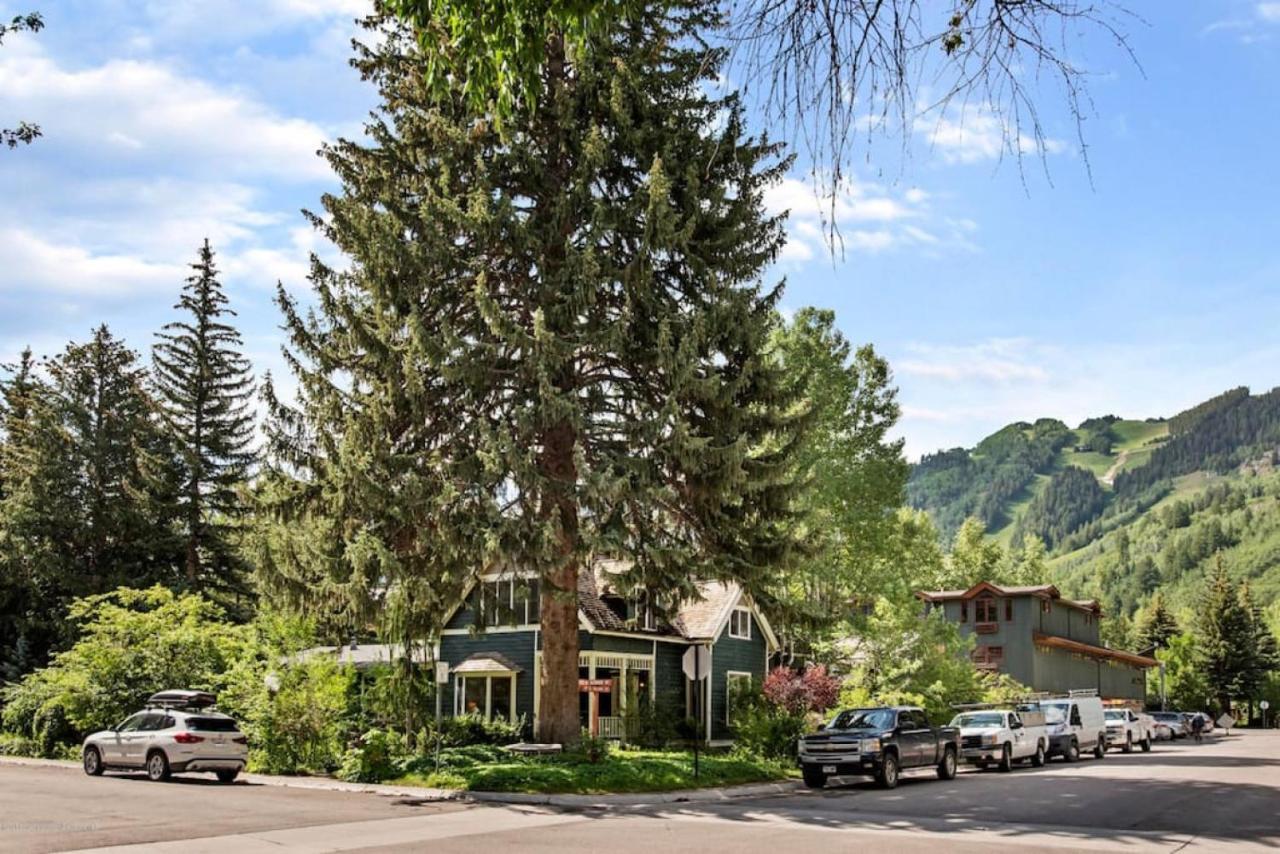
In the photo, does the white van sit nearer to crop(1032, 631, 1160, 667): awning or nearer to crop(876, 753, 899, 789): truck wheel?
crop(876, 753, 899, 789): truck wheel

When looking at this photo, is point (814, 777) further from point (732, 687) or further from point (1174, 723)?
point (1174, 723)

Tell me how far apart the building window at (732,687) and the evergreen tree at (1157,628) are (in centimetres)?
7780

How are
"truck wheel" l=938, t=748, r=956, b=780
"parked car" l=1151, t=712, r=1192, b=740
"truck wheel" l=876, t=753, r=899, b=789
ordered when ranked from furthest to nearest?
"parked car" l=1151, t=712, r=1192, b=740 → "truck wheel" l=938, t=748, r=956, b=780 → "truck wheel" l=876, t=753, r=899, b=789

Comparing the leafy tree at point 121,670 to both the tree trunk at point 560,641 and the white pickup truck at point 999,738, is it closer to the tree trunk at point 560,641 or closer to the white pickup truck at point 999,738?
the tree trunk at point 560,641

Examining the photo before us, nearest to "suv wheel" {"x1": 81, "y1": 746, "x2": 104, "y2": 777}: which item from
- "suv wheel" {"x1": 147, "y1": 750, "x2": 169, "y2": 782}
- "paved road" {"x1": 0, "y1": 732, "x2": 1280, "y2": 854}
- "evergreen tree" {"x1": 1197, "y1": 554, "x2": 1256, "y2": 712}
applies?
"paved road" {"x1": 0, "y1": 732, "x2": 1280, "y2": 854}

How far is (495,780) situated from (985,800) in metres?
9.63

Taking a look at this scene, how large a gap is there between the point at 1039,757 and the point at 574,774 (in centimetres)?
1859

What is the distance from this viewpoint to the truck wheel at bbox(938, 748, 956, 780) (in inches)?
1131

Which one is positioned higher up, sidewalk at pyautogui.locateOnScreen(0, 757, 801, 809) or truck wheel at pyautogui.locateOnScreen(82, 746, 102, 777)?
truck wheel at pyautogui.locateOnScreen(82, 746, 102, 777)

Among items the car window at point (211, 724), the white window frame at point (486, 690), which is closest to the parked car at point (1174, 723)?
the white window frame at point (486, 690)

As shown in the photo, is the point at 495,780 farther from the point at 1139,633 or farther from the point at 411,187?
the point at 1139,633

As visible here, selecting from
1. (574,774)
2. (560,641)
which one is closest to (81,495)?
(560,641)

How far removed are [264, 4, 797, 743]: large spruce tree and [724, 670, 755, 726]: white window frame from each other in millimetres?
12431

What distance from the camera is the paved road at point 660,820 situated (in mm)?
14562
